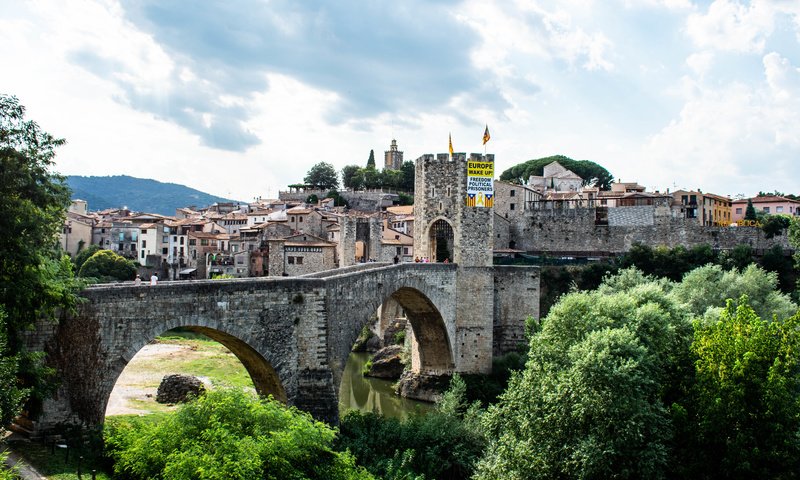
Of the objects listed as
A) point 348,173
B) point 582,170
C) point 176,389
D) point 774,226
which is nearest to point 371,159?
point 348,173

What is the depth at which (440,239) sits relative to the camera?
3659 centimetres

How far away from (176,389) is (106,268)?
3562 centimetres

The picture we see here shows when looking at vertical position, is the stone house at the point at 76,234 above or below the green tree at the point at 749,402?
above

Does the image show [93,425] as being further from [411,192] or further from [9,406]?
[411,192]

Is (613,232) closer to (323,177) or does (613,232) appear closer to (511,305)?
(511,305)

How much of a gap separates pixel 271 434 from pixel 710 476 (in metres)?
12.0

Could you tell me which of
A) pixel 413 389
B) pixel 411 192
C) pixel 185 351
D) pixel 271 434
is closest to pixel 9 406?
pixel 271 434

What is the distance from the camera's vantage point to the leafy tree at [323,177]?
365 ft

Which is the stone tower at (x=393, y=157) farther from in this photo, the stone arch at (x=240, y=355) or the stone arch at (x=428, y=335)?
the stone arch at (x=240, y=355)

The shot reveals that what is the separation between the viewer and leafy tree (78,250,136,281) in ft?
189

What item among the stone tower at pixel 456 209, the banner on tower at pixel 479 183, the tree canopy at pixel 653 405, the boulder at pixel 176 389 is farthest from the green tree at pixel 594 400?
the banner on tower at pixel 479 183

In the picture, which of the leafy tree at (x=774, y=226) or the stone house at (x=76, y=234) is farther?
the stone house at (x=76, y=234)

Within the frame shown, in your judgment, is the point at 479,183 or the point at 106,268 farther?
the point at 106,268

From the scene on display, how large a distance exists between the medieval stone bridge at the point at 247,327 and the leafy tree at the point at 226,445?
1.44m
